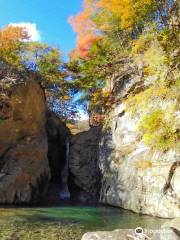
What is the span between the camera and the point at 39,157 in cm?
2645

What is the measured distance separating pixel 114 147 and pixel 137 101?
39.1 feet

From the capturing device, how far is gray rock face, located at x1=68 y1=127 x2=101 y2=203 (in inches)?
1100

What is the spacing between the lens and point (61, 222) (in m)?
16.5

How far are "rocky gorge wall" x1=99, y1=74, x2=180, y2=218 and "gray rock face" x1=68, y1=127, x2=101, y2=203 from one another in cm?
187

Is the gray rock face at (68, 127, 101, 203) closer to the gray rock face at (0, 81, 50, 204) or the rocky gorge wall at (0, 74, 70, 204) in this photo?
the rocky gorge wall at (0, 74, 70, 204)

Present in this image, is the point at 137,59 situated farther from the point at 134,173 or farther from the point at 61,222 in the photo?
the point at 61,222

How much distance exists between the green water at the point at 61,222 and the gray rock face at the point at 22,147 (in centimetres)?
403

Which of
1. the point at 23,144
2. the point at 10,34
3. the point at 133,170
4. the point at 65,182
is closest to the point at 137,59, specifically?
the point at 133,170

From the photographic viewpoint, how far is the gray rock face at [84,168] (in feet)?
91.7

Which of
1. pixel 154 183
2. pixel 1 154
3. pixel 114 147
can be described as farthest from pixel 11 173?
pixel 154 183

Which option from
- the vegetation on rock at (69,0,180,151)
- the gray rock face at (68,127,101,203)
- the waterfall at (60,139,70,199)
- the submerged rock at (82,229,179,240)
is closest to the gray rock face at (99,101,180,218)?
the vegetation on rock at (69,0,180,151)

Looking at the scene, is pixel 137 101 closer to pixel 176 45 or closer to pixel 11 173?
pixel 176 45

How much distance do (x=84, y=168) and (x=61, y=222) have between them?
12.2 m

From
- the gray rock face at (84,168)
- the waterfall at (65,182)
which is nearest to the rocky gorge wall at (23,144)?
the waterfall at (65,182)
